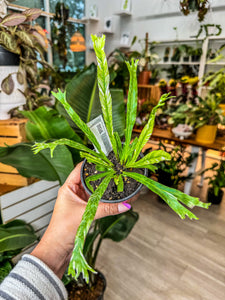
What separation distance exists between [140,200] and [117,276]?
28.7 inches

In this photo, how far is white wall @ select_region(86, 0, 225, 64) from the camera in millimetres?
393

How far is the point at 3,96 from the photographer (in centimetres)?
86

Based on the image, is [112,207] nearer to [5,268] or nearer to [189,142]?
[5,268]

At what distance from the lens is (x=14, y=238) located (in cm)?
77

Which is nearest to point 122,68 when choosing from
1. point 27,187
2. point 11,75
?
point 11,75

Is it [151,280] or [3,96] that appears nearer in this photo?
[3,96]

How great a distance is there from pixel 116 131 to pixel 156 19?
321 mm

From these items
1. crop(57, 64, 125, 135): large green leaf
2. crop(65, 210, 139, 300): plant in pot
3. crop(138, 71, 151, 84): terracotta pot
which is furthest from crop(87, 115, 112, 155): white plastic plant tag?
crop(65, 210, 139, 300): plant in pot

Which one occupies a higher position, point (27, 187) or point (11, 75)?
point (11, 75)

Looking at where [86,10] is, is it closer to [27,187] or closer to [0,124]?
[0,124]

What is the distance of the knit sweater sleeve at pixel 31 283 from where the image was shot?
1.30 ft

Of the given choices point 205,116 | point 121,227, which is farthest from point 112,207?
point 205,116

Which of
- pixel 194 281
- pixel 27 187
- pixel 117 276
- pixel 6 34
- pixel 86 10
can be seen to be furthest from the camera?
pixel 117 276

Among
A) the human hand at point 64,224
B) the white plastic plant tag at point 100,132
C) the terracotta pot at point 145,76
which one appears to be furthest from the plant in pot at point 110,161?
the terracotta pot at point 145,76
